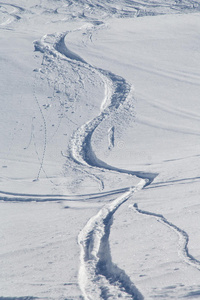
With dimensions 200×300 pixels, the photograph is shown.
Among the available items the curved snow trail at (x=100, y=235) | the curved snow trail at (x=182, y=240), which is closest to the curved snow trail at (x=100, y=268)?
the curved snow trail at (x=100, y=235)

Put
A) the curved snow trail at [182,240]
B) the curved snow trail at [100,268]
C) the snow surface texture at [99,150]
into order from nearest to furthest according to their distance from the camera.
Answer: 1. the curved snow trail at [100,268]
2. the curved snow trail at [182,240]
3. the snow surface texture at [99,150]

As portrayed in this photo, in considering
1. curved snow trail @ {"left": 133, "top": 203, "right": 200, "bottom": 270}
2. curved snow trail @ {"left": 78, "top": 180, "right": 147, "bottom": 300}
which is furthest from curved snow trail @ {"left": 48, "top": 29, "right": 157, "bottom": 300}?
curved snow trail @ {"left": 133, "top": 203, "right": 200, "bottom": 270}

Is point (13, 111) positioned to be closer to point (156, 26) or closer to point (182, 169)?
point (182, 169)

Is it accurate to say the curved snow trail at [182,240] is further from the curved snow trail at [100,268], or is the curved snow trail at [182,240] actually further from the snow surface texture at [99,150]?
the curved snow trail at [100,268]

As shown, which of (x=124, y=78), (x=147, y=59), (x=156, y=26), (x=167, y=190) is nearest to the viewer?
(x=167, y=190)

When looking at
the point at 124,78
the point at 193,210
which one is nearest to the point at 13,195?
the point at 193,210

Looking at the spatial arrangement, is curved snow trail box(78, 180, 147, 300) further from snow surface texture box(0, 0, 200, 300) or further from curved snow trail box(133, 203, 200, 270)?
curved snow trail box(133, 203, 200, 270)

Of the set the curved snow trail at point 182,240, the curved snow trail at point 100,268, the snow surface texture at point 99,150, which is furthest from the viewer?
the snow surface texture at point 99,150

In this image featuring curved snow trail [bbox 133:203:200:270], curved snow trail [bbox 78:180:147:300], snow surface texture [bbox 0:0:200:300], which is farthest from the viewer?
snow surface texture [bbox 0:0:200:300]

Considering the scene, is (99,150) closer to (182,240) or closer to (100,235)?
(100,235)
